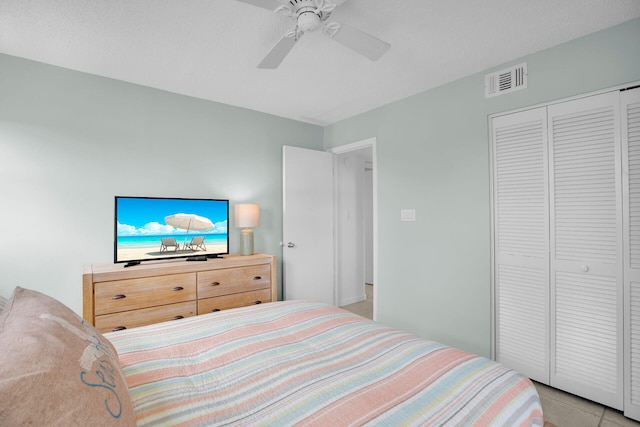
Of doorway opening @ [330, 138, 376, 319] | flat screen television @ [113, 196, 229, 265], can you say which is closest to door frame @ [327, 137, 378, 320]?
doorway opening @ [330, 138, 376, 319]

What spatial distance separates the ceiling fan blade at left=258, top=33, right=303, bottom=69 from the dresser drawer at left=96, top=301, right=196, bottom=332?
208 cm

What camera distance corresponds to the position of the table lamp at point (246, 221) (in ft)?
10.6

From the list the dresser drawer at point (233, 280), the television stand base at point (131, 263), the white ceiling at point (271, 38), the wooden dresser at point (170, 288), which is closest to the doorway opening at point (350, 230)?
the dresser drawer at point (233, 280)

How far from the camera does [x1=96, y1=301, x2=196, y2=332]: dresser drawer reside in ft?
7.62

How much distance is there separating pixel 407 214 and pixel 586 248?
1465 millimetres

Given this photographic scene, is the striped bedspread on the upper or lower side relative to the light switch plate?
lower

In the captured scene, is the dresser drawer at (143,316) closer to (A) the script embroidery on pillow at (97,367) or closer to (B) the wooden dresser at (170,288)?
(B) the wooden dresser at (170,288)

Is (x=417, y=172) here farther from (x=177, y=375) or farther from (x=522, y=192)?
(x=177, y=375)

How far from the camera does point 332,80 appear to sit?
2844 mm

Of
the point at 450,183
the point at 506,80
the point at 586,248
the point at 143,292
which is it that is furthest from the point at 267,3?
the point at 586,248

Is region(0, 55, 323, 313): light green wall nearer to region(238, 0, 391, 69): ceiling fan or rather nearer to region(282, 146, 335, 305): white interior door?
region(282, 146, 335, 305): white interior door

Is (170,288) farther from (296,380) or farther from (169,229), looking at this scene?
(296,380)

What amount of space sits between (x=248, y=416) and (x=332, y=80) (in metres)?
2.70

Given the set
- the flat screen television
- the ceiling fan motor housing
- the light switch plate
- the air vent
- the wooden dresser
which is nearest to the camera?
the ceiling fan motor housing
